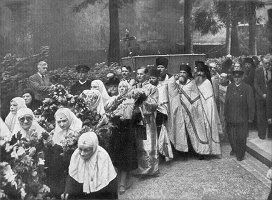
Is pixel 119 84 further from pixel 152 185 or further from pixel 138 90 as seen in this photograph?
pixel 152 185

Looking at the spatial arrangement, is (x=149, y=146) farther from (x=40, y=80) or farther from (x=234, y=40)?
(x=234, y=40)

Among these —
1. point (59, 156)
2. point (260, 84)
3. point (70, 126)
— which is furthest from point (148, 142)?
point (260, 84)

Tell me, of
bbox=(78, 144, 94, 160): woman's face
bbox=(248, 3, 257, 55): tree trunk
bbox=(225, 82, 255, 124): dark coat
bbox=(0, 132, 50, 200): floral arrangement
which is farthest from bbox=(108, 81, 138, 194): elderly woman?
bbox=(248, 3, 257, 55): tree trunk

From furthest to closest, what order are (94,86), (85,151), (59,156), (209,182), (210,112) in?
(210,112), (94,86), (209,182), (59,156), (85,151)

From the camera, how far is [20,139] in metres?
4.40

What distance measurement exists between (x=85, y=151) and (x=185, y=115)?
202 centimetres

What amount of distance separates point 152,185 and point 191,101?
4.71ft

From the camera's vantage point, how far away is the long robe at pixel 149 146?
5.33m

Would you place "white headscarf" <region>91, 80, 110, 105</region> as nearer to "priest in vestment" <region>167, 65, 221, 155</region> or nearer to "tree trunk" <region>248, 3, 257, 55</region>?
"priest in vestment" <region>167, 65, 221, 155</region>

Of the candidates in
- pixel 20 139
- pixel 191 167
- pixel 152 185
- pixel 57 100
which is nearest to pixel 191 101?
pixel 191 167

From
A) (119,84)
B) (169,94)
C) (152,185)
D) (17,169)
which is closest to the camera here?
(17,169)

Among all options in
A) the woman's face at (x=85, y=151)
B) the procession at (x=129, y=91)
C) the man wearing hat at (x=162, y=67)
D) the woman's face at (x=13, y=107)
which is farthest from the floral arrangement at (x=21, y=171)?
the man wearing hat at (x=162, y=67)

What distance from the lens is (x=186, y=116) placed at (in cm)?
605

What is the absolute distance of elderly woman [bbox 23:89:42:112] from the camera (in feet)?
16.7
